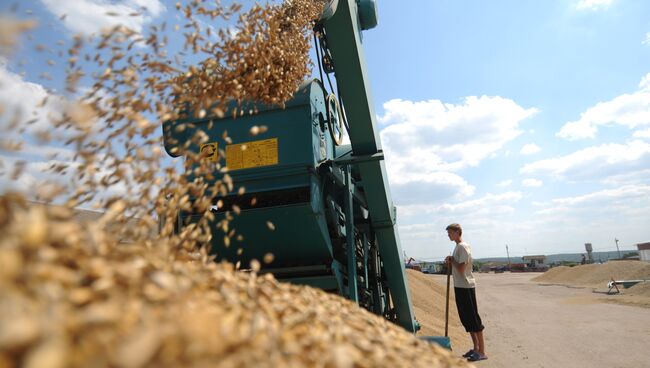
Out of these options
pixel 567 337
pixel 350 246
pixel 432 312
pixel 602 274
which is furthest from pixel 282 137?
pixel 602 274

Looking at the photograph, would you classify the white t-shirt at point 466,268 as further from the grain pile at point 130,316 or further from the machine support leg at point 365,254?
the grain pile at point 130,316

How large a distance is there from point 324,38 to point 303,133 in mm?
850

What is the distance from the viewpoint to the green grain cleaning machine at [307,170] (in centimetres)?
336

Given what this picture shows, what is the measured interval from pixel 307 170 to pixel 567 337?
5576mm

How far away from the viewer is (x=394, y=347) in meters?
1.61

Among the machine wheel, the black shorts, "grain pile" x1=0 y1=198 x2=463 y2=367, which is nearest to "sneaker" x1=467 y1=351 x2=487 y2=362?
the black shorts

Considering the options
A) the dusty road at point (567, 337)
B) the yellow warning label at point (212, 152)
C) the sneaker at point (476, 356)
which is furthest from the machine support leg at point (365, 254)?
the dusty road at point (567, 337)

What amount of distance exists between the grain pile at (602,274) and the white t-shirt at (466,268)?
18.8 meters

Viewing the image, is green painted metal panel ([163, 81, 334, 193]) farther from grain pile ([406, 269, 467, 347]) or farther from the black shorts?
grain pile ([406, 269, 467, 347])

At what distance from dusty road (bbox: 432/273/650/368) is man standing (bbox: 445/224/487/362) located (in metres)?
0.45

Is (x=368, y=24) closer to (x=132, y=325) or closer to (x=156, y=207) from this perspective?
(x=156, y=207)

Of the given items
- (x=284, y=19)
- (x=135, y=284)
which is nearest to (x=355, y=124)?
(x=284, y=19)

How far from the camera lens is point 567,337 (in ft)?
21.5

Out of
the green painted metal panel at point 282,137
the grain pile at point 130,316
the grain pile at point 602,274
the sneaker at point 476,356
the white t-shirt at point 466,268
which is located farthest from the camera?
the grain pile at point 602,274
